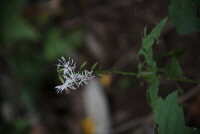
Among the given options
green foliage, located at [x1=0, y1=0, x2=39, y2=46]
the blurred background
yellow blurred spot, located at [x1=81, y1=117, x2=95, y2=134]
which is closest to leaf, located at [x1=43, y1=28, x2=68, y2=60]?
the blurred background

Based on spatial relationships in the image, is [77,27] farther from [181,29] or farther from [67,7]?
[181,29]

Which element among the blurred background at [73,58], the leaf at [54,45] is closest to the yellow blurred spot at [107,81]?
the blurred background at [73,58]

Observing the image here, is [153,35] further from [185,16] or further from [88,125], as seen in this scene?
[88,125]

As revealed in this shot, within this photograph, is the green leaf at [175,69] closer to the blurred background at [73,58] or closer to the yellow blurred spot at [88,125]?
the blurred background at [73,58]

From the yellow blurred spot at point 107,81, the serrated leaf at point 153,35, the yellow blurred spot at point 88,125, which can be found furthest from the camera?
the yellow blurred spot at point 107,81

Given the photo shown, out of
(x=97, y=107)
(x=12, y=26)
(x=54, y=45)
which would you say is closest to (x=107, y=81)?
(x=97, y=107)

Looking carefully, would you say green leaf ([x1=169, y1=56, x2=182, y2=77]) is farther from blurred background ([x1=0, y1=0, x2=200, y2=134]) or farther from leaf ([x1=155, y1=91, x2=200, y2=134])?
blurred background ([x1=0, y1=0, x2=200, y2=134])
